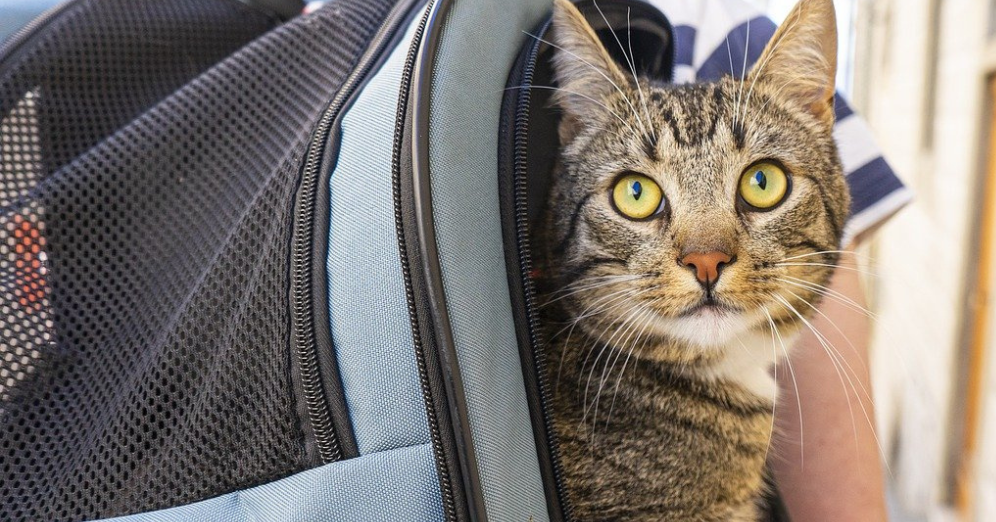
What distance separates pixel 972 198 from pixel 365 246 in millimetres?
1739

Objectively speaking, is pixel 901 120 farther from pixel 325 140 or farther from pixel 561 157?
pixel 325 140

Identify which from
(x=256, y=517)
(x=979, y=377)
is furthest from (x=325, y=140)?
(x=979, y=377)

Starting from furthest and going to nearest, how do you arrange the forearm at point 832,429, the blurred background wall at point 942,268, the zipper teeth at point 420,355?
the blurred background wall at point 942,268
the forearm at point 832,429
the zipper teeth at point 420,355

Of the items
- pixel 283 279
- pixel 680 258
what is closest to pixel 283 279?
pixel 283 279

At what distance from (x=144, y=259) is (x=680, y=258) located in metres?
0.46

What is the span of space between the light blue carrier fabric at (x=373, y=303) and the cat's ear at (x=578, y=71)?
207mm

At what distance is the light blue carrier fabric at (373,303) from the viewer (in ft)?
1.55

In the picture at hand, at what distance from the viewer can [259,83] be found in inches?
24.2

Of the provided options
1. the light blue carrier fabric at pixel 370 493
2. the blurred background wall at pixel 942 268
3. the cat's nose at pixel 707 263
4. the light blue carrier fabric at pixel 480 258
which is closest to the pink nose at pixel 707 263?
the cat's nose at pixel 707 263

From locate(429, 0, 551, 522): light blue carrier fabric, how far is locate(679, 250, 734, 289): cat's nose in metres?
0.21

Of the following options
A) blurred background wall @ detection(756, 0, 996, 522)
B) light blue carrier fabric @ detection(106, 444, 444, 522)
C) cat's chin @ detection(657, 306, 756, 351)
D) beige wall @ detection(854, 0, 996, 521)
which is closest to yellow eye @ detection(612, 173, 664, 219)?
cat's chin @ detection(657, 306, 756, 351)

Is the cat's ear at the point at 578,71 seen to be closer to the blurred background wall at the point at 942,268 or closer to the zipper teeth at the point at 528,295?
the zipper teeth at the point at 528,295

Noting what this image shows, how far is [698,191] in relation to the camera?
0.68 metres

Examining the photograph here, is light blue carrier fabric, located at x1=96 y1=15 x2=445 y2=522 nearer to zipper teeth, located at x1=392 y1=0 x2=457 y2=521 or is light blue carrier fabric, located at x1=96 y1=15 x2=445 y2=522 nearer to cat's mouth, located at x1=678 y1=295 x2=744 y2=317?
zipper teeth, located at x1=392 y1=0 x2=457 y2=521
